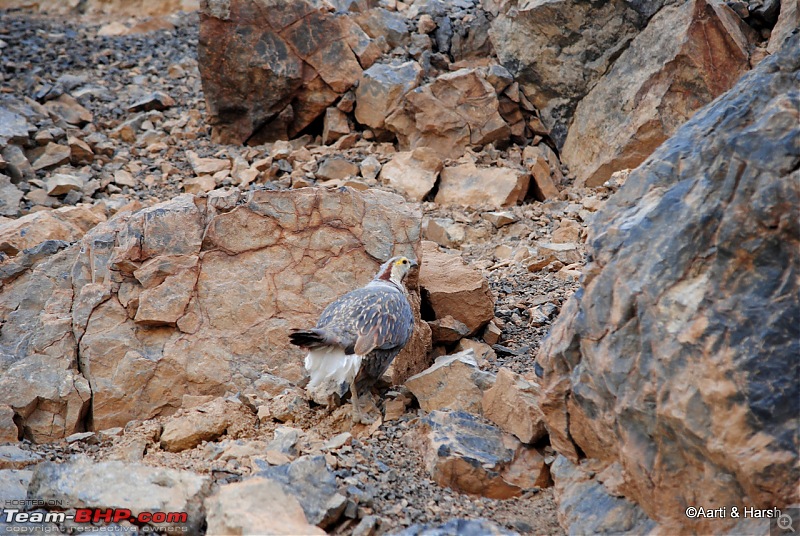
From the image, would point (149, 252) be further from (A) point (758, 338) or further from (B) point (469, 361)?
(A) point (758, 338)

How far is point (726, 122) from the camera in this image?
12.6 feet

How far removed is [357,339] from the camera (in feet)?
17.8

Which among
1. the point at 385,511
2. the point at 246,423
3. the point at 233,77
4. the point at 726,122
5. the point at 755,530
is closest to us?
the point at 755,530

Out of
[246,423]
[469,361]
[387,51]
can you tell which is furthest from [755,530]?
[387,51]

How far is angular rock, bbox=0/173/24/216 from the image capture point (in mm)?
10430

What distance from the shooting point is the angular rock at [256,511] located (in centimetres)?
366

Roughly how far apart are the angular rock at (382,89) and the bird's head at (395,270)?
18.5ft

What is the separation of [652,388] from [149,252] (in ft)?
15.5

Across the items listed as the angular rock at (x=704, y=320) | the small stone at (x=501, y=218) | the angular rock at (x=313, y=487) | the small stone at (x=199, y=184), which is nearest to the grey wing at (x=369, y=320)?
the angular rock at (x=313, y=487)

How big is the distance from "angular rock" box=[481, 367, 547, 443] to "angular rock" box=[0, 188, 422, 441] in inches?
53.8

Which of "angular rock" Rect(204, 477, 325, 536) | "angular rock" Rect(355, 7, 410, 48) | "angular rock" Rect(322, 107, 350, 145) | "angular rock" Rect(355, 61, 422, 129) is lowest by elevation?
"angular rock" Rect(204, 477, 325, 536)

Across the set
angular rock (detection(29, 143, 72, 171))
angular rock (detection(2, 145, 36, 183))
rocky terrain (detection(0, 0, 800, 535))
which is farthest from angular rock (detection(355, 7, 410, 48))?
angular rock (detection(2, 145, 36, 183))

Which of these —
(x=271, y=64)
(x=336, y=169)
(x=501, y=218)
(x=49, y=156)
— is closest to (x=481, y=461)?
(x=501, y=218)

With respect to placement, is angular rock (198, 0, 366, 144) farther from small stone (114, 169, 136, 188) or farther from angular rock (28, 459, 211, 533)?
angular rock (28, 459, 211, 533)
